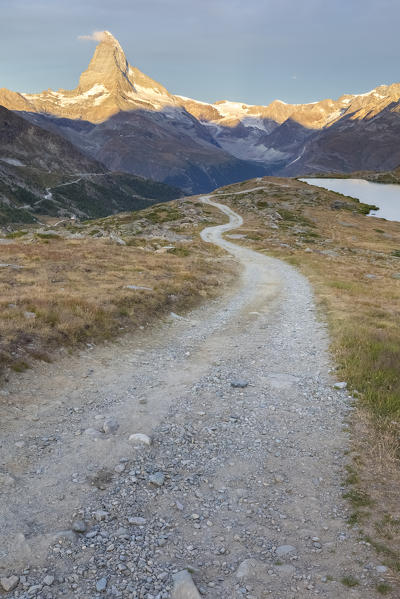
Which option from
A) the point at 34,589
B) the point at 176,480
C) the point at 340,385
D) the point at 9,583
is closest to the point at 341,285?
the point at 340,385

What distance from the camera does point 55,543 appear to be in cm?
575

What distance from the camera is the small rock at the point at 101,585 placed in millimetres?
5117

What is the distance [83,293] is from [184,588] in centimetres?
1531

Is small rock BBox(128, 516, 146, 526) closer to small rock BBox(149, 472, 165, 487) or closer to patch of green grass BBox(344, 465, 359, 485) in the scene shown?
small rock BBox(149, 472, 165, 487)

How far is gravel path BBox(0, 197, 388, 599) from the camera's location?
5.38 m

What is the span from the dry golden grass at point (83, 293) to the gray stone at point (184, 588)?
313 inches

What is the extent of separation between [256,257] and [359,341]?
29997mm

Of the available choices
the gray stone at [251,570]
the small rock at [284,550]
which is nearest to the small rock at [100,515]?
the gray stone at [251,570]

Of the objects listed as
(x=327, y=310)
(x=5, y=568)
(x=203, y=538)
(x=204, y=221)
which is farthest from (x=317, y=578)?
(x=204, y=221)

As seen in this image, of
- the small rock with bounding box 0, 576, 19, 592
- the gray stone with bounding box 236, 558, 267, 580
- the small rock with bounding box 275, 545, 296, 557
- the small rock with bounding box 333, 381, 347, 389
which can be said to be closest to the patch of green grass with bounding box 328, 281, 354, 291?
the small rock with bounding box 333, 381, 347, 389

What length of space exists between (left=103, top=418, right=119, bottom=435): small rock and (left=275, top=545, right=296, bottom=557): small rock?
451 cm

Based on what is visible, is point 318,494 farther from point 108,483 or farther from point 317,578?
point 108,483

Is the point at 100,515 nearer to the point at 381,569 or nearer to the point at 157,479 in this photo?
the point at 157,479

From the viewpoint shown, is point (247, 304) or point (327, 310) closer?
point (327, 310)
